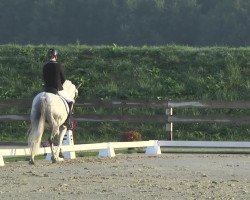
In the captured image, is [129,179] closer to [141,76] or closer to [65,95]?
[65,95]

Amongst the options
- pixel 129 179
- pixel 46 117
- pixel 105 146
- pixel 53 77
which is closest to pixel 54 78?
pixel 53 77

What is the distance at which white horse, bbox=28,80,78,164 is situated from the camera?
631 inches

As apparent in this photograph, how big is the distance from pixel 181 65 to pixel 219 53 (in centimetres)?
210

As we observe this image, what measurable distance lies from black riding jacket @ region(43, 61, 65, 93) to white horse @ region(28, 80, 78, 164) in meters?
0.35

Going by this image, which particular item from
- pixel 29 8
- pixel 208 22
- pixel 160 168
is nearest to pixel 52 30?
pixel 29 8

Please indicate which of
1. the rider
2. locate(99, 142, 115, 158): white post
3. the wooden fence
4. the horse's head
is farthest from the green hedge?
the rider

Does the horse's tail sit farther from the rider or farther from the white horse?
the rider

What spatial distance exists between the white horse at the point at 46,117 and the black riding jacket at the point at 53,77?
13.9 inches

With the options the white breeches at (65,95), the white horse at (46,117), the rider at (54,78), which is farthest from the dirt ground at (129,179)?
the rider at (54,78)

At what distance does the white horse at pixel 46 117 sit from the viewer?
16016 millimetres

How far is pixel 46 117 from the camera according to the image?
1636 cm

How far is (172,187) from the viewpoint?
12281 mm

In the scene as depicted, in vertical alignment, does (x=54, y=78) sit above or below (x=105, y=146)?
above

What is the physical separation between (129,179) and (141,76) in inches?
818
